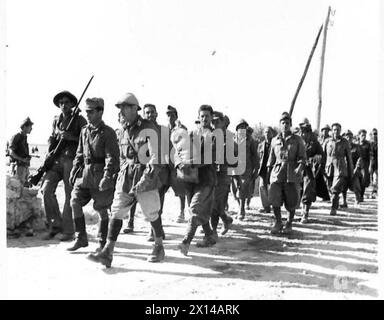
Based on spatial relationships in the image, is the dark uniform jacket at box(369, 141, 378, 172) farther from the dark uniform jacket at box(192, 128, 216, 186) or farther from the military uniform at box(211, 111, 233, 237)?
the dark uniform jacket at box(192, 128, 216, 186)

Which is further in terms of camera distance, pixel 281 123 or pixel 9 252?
pixel 281 123

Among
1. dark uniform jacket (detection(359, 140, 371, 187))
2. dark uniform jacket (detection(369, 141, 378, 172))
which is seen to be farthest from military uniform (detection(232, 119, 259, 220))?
dark uniform jacket (detection(369, 141, 378, 172))

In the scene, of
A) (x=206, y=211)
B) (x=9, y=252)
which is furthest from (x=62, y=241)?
(x=206, y=211)

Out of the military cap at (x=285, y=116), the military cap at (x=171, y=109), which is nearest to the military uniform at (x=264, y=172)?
the military cap at (x=285, y=116)

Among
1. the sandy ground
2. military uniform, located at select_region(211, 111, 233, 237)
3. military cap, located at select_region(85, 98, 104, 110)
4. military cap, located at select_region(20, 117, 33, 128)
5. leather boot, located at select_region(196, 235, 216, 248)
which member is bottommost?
the sandy ground

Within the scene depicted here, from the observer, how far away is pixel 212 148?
6.36 meters

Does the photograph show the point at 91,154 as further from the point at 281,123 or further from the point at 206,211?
the point at 281,123

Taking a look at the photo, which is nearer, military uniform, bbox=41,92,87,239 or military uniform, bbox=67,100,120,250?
military uniform, bbox=67,100,120,250

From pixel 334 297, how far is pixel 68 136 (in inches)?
179

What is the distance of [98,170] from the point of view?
18.7 feet

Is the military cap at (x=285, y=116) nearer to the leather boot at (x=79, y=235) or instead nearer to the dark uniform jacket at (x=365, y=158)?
the leather boot at (x=79, y=235)

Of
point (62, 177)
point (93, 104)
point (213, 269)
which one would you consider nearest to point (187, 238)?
point (213, 269)

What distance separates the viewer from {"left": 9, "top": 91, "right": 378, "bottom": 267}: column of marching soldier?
5395 mm

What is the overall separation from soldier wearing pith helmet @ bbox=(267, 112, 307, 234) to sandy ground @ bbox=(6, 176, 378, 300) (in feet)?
1.76
